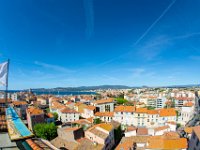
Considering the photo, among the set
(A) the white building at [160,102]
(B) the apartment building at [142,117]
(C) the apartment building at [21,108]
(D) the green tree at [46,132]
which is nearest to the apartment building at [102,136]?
(D) the green tree at [46,132]

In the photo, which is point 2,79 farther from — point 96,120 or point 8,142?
point 96,120

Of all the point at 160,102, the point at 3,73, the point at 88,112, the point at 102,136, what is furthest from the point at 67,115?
the point at 160,102

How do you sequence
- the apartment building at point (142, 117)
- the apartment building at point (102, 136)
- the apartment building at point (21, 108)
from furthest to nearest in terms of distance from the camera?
the apartment building at point (21, 108)
the apartment building at point (142, 117)
the apartment building at point (102, 136)

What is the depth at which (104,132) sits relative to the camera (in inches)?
1302

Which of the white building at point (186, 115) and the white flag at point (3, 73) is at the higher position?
the white flag at point (3, 73)

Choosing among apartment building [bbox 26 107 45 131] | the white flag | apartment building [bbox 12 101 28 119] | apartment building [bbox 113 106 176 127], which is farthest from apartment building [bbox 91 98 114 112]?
the white flag

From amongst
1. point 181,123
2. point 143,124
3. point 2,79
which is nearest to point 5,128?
point 2,79

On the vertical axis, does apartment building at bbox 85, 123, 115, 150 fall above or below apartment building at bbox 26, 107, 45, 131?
below

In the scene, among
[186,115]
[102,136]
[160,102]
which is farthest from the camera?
[160,102]

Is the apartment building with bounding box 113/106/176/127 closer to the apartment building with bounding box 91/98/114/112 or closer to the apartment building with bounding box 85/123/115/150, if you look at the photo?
the apartment building with bounding box 91/98/114/112

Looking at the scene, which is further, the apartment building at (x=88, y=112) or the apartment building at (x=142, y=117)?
the apartment building at (x=88, y=112)

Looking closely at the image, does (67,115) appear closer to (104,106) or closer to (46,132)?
(104,106)

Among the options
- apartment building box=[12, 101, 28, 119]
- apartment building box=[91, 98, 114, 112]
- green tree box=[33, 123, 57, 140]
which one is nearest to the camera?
green tree box=[33, 123, 57, 140]

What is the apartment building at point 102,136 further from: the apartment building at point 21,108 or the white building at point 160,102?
the white building at point 160,102
